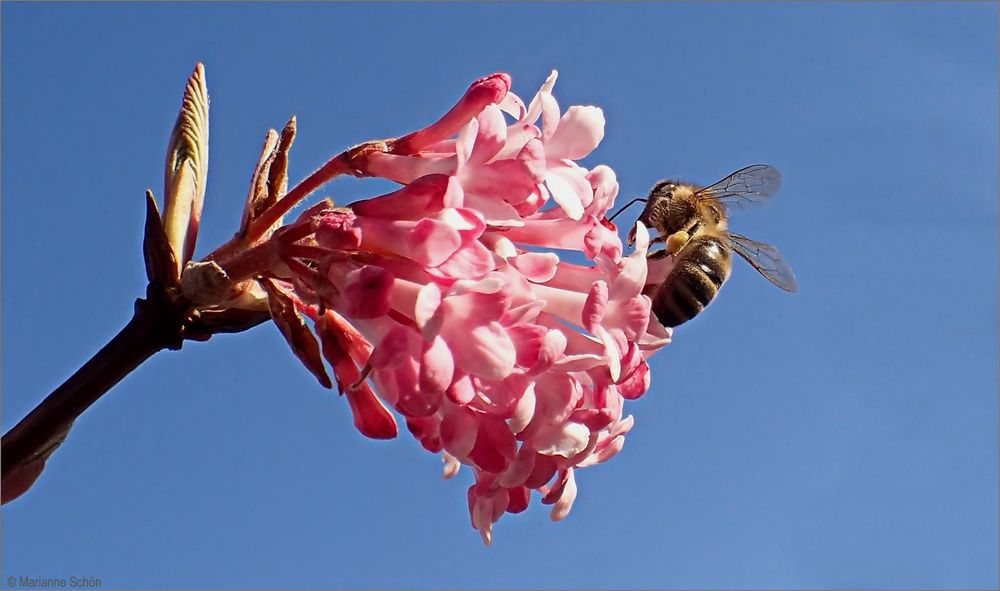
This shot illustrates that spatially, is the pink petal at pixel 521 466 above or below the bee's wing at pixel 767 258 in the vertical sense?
below

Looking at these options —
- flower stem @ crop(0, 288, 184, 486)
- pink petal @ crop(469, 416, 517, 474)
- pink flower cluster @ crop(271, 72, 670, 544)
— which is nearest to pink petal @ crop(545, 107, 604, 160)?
pink flower cluster @ crop(271, 72, 670, 544)

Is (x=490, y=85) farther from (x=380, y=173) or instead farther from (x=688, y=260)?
(x=688, y=260)

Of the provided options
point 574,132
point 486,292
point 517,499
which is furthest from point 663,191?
point 486,292

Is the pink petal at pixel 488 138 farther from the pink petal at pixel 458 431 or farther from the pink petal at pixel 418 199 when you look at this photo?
the pink petal at pixel 458 431

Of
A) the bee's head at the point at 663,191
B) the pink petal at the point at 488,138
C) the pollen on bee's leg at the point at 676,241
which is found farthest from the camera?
the bee's head at the point at 663,191

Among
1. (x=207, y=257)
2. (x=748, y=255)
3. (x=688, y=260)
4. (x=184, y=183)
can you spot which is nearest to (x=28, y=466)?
(x=207, y=257)

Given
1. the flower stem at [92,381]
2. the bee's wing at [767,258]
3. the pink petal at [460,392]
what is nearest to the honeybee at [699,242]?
the bee's wing at [767,258]

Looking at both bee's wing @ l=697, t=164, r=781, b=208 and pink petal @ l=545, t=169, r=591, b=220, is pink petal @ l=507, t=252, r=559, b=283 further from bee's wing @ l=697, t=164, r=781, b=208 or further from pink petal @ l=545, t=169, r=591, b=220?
bee's wing @ l=697, t=164, r=781, b=208
